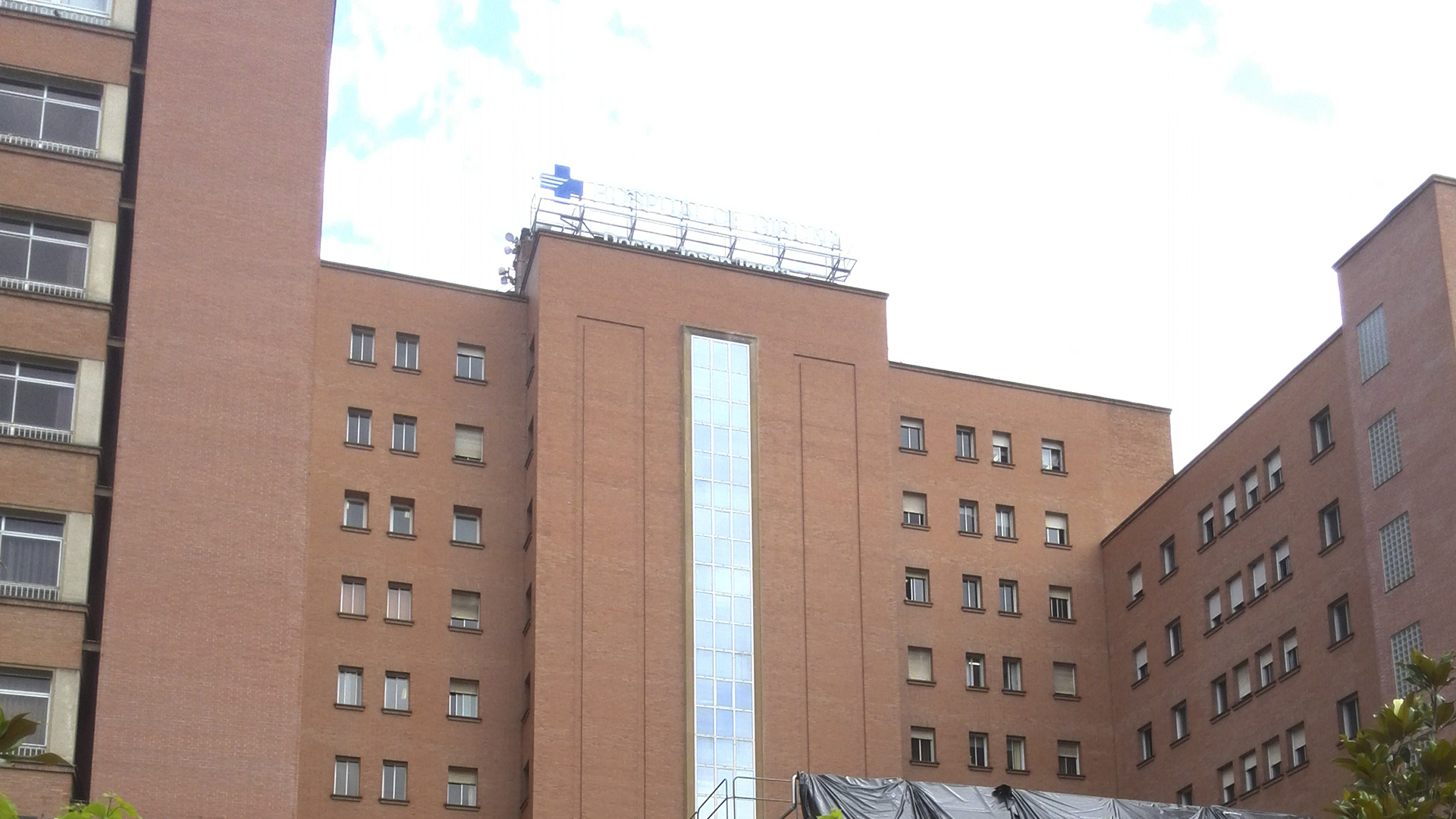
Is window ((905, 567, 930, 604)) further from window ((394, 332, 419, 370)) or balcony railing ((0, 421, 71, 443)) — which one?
balcony railing ((0, 421, 71, 443))

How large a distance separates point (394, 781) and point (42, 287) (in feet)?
63.4

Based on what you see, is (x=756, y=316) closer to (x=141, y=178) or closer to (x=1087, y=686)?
(x=1087, y=686)

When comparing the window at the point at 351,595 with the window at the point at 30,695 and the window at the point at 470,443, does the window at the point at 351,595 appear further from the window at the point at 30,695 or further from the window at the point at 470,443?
the window at the point at 30,695

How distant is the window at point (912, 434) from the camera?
226ft

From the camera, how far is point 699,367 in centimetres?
6425

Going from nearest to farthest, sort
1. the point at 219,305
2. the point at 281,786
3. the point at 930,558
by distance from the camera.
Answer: the point at 281,786, the point at 219,305, the point at 930,558

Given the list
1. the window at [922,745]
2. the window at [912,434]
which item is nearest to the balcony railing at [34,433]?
the window at [922,745]

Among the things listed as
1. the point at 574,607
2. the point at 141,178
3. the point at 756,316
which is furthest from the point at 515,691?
the point at 141,178

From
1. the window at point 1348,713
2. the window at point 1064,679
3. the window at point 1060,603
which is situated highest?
the window at point 1060,603

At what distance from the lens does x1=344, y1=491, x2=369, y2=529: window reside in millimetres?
61062

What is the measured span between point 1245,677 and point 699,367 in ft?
63.1

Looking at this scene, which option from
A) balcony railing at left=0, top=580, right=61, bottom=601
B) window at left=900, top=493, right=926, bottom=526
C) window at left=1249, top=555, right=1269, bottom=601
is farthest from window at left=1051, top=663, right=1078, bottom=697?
balcony railing at left=0, top=580, right=61, bottom=601

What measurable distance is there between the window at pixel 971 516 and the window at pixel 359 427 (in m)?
20.4

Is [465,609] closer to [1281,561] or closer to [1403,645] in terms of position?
[1281,561]
